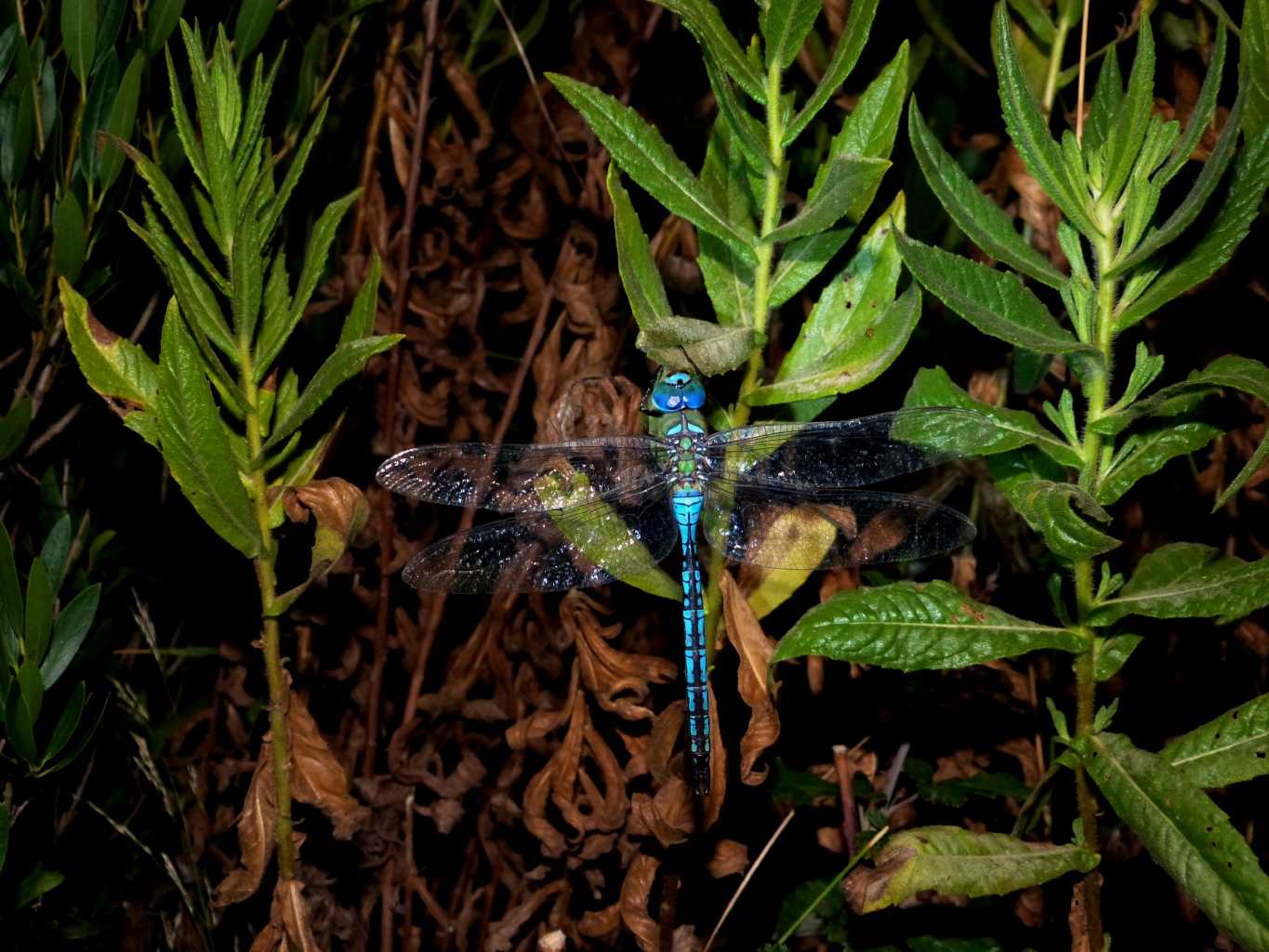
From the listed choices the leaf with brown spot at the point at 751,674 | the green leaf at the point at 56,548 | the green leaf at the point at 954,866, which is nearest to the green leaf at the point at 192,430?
the green leaf at the point at 56,548

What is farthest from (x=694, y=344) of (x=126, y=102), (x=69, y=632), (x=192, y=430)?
(x=69, y=632)

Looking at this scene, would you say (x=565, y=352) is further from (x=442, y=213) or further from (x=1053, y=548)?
(x=1053, y=548)

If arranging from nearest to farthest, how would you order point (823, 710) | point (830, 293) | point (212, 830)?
point (830, 293) → point (823, 710) → point (212, 830)

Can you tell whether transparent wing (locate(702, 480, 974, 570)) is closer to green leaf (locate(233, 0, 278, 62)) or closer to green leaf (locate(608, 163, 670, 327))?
green leaf (locate(608, 163, 670, 327))

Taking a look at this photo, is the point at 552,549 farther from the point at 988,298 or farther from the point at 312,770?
the point at 988,298

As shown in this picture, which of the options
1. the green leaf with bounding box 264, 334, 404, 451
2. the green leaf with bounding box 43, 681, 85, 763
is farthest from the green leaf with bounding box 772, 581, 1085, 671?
the green leaf with bounding box 43, 681, 85, 763

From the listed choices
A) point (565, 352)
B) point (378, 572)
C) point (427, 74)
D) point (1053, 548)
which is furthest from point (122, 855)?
point (1053, 548)

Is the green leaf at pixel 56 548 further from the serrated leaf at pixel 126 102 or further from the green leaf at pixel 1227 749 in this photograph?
the green leaf at pixel 1227 749
